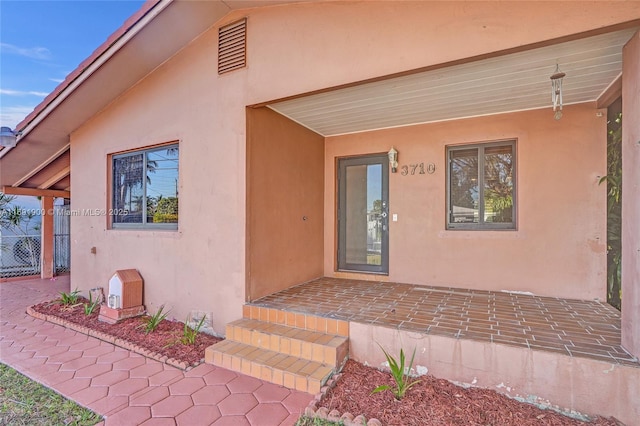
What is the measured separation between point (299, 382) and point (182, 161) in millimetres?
3504

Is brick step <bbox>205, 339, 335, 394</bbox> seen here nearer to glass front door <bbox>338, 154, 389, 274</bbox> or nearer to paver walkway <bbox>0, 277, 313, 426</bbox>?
paver walkway <bbox>0, 277, 313, 426</bbox>

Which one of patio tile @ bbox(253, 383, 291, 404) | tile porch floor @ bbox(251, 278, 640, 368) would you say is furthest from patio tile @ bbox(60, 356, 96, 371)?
patio tile @ bbox(253, 383, 291, 404)

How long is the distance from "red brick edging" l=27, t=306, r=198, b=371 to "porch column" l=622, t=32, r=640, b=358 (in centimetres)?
411

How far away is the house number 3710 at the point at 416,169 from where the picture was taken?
5230mm

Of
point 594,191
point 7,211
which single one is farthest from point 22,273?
point 594,191

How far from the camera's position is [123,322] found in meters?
4.65

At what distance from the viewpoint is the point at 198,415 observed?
2525mm

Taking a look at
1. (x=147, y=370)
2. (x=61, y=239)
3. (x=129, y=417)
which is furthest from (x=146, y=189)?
(x=61, y=239)

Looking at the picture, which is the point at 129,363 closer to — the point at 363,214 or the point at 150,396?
the point at 150,396

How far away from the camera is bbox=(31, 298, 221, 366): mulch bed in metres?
3.63

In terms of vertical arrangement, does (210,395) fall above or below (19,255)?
below

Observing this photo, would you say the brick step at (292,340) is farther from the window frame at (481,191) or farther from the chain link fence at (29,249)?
the chain link fence at (29,249)

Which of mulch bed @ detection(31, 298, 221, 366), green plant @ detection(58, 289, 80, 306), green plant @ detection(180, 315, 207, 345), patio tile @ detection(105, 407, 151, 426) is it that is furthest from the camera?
green plant @ detection(58, 289, 80, 306)

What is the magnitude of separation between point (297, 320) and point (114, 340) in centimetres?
250
